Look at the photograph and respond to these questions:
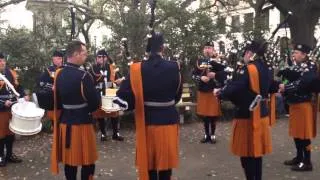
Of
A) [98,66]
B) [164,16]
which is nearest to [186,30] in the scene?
[164,16]

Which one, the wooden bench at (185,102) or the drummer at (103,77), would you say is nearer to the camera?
the drummer at (103,77)

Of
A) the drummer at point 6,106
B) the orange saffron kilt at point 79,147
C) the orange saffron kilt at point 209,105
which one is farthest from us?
the orange saffron kilt at point 209,105

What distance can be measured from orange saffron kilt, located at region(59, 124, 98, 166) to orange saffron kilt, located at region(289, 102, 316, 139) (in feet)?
9.99

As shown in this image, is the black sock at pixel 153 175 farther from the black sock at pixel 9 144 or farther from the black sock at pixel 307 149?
the black sock at pixel 9 144

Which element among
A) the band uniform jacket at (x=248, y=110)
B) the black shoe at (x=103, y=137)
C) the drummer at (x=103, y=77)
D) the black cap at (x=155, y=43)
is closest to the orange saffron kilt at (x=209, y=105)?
the drummer at (x=103, y=77)

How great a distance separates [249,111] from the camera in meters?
5.52

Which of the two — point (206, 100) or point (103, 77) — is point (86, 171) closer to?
point (103, 77)

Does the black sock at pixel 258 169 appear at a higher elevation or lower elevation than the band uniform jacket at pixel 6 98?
lower

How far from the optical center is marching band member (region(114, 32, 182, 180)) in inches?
186

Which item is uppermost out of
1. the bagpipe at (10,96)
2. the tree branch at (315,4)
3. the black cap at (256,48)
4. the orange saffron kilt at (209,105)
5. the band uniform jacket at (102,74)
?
the tree branch at (315,4)

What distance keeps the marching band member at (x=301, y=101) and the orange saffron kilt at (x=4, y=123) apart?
4155 mm

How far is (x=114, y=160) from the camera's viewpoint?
7.54m

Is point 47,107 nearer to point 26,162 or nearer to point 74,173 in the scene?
point 74,173

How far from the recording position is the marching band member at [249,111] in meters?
5.34
